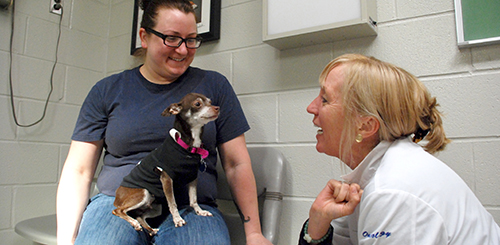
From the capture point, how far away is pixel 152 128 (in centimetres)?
114

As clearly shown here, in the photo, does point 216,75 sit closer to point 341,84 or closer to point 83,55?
point 341,84

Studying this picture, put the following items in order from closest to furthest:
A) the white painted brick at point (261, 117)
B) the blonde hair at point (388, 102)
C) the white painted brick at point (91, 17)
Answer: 1. the blonde hair at point (388, 102)
2. the white painted brick at point (261, 117)
3. the white painted brick at point (91, 17)

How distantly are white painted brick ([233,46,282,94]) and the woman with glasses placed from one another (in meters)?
0.37

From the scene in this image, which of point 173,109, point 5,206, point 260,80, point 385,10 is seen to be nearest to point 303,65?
point 260,80

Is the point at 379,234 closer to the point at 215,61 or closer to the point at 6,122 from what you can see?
the point at 215,61

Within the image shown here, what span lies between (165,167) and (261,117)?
74cm

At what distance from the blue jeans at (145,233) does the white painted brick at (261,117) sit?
2.04 feet

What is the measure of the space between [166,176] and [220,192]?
548 millimetres

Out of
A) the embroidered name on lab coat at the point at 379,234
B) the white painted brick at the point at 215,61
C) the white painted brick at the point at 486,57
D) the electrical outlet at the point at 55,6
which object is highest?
the electrical outlet at the point at 55,6

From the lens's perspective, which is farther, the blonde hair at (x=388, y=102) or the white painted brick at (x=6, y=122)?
the white painted brick at (x=6, y=122)

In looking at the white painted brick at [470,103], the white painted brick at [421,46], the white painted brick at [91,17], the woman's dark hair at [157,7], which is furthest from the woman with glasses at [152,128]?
the white painted brick at [91,17]

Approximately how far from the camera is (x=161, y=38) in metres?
1.20

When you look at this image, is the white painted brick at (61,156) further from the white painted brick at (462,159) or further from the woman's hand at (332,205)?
the white painted brick at (462,159)

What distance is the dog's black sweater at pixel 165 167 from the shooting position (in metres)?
0.97
